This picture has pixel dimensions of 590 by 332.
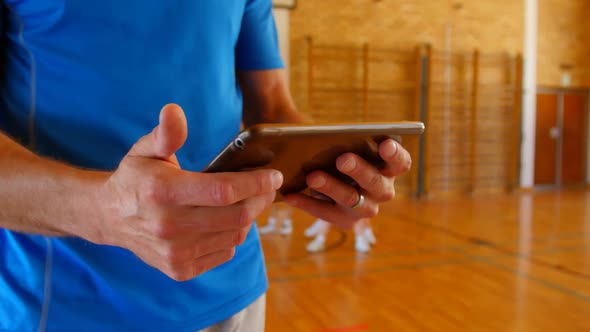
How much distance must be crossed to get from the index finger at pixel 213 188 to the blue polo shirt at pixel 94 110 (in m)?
0.26

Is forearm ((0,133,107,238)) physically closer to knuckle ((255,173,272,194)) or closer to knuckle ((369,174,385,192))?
knuckle ((255,173,272,194))

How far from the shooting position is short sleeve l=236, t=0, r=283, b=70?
849 mm

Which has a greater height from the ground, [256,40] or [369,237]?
[256,40]

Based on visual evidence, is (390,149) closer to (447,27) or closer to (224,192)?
(224,192)

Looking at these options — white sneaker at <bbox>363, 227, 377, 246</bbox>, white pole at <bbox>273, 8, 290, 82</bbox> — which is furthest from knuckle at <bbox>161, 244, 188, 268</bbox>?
white pole at <bbox>273, 8, 290, 82</bbox>

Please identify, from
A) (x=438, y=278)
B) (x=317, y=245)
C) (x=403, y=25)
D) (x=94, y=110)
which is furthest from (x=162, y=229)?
(x=403, y=25)

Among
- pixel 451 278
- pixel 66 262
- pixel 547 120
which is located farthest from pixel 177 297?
pixel 547 120

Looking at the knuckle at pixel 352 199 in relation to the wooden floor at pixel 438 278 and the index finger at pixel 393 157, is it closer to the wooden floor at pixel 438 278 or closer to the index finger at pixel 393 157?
the index finger at pixel 393 157

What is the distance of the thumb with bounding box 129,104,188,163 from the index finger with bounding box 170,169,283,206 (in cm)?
3

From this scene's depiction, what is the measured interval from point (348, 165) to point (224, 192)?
23cm

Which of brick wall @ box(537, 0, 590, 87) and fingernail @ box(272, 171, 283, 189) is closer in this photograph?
fingernail @ box(272, 171, 283, 189)

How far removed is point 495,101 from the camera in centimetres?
781

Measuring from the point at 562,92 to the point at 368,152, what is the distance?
29.8ft

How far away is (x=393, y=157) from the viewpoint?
0.64 metres
